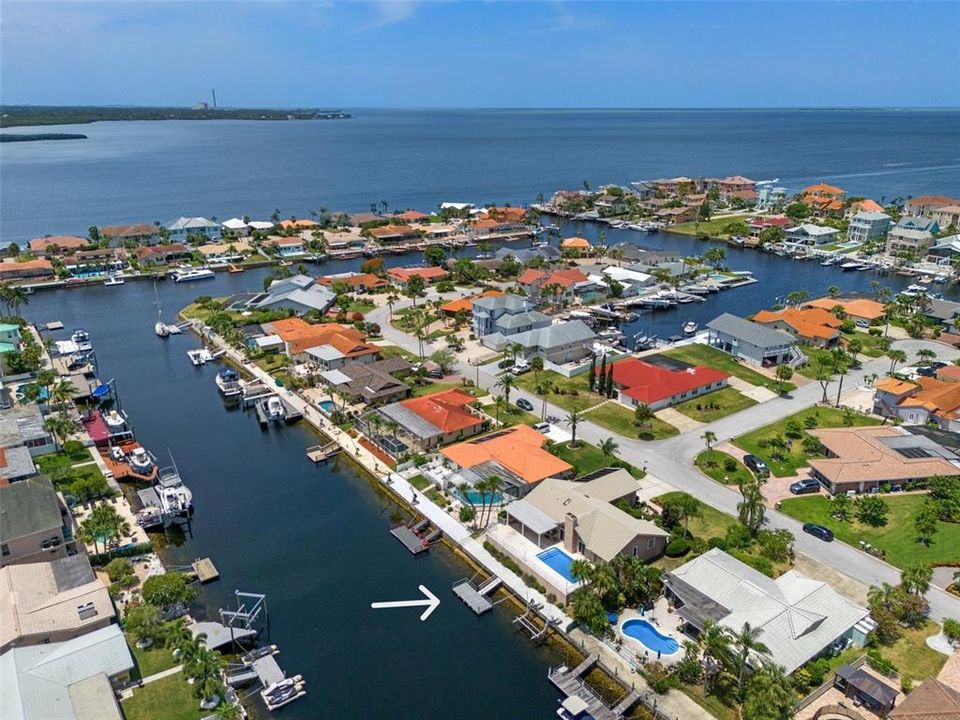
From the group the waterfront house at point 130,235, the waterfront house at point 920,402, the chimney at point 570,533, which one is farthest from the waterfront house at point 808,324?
the waterfront house at point 130,235

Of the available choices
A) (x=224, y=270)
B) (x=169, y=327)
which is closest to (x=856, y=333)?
(x=169, y=327)

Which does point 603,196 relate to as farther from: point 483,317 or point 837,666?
point 837,666

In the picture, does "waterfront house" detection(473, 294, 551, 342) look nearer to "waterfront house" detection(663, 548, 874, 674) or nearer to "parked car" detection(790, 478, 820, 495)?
"parked car" detection(790, 478, 820, 495)

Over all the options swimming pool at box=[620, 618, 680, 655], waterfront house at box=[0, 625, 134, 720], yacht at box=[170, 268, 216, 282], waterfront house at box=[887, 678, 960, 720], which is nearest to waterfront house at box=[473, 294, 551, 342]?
swimming pool at box=[620, 618, 680, 655]

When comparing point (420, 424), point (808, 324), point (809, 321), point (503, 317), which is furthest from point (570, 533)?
point (809, 321)

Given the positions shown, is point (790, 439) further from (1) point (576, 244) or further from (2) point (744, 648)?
(1) point (576, 244)

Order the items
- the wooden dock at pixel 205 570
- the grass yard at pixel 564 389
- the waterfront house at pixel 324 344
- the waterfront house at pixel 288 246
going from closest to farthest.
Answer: the wooden dock at pixel 205 570
the grass yard at pixel 564 389
the waterfront house at pixel 324 344
the waterfront house at pixel 288 246

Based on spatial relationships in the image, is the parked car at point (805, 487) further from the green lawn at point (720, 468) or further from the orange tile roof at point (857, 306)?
the orange tile roof at point (857, 306)
